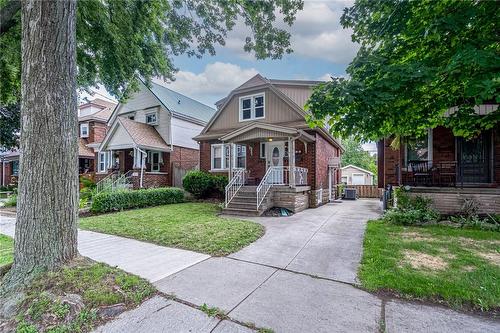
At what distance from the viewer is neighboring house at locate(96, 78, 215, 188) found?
16.1 metres

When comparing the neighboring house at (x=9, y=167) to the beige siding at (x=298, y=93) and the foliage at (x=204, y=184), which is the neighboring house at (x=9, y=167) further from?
the beige siding at (x=298, y=93)

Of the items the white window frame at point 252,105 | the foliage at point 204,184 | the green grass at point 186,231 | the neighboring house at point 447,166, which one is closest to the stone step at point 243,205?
the green grass at point 186,231

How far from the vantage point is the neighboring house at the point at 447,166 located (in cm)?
925

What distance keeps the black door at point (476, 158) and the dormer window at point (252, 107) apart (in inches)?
375

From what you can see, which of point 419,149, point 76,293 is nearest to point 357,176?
point 419,149

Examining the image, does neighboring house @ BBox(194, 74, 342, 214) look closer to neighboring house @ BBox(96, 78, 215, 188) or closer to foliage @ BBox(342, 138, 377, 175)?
neighboring house @ BBox(96, 78, 215, 188)

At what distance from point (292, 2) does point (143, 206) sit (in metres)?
11.3

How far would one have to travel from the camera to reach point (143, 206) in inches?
502

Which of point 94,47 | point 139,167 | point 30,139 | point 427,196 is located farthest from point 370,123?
point 139,167

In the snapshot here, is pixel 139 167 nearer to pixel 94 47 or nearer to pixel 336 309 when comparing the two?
pixel 94 47

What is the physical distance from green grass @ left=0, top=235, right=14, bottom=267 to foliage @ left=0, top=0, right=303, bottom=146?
5034 millimetres

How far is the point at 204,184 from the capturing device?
14.5 meters

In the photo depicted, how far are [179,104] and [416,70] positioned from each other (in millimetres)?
18185

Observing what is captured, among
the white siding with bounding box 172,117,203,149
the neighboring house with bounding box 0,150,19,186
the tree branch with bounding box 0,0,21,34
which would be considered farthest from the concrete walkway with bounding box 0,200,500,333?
the neighboring house with bounding box 0,150,19,186
